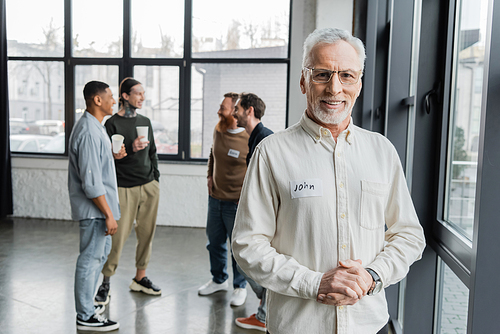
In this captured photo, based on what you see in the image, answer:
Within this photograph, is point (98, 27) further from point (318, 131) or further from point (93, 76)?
point (318, 131)

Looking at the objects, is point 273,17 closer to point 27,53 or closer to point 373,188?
point 27,53

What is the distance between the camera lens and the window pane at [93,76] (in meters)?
6.22

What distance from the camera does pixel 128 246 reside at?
201 inches

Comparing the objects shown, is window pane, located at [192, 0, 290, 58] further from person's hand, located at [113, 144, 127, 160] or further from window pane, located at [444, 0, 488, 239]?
window pane, located at [444, 0, 488, 239]

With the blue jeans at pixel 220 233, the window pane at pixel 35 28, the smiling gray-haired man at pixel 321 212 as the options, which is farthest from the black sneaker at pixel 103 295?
the window pane at pixel 35 28

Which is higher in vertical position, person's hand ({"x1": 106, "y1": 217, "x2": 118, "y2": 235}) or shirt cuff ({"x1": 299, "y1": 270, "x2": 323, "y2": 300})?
shirt cuff ({"x1": 299, "y1": 270, "x2": 323, "y2": 300})

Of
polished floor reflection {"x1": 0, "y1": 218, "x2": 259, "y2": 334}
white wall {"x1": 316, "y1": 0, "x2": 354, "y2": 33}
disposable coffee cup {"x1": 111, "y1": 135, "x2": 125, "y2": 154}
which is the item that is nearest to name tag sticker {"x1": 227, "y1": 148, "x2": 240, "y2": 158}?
disposable coffee cup {"x1": 111, "y1": 135, "x2": 125, "y2": 154}

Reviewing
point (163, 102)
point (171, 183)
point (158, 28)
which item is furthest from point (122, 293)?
point (158, 28)

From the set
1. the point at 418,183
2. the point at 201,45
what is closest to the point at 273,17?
the point at 201,45

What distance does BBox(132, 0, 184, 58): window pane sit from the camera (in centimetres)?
605

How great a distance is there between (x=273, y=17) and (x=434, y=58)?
4219 mm

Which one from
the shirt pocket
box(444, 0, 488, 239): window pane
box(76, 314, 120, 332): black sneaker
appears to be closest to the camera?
the shirt pocket

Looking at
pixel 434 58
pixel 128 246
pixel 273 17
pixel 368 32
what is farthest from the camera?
pixel 273 17

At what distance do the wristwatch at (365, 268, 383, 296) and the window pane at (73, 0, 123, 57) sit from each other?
5.65 metres
